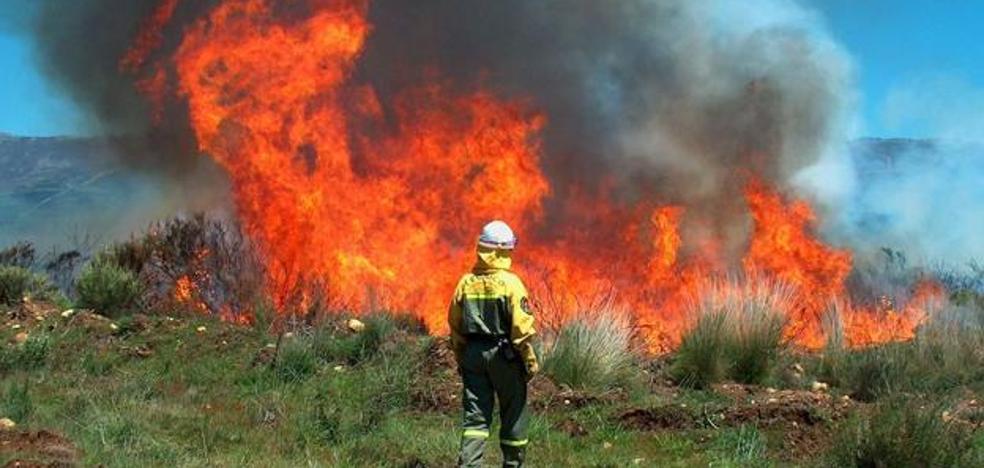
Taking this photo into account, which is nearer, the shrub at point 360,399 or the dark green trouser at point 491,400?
the dark green trouser at point 491,400

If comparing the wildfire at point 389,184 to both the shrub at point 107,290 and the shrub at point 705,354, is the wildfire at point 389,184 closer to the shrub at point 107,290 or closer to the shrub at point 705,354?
the shrub at point 107,290

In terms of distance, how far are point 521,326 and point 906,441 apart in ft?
7.63

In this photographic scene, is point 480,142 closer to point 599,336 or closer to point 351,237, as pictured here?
point 351,237

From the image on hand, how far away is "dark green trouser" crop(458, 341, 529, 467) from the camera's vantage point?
573 cm

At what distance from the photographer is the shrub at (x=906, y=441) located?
556cm

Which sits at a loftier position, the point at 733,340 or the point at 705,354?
the point at 733,340

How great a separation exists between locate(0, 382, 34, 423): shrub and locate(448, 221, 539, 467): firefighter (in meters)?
3.49

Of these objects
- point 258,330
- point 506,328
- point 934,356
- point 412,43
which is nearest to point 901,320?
point 934,356

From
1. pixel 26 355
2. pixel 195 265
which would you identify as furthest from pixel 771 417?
pixel 195 265

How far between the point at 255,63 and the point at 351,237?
10.7ft

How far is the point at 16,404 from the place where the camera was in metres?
7.33

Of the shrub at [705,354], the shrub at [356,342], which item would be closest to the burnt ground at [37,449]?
the shrub at [356,342]

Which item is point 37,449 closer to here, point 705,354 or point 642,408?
point 642,408

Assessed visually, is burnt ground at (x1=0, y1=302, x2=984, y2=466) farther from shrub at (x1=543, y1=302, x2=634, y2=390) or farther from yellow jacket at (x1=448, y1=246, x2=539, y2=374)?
yellow jacket at (x1=448, y1=246, x2=539, y2=374)
